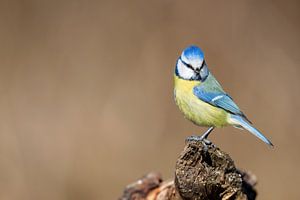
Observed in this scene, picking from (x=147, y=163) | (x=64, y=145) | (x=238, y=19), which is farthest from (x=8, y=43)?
(x=238, y=19)

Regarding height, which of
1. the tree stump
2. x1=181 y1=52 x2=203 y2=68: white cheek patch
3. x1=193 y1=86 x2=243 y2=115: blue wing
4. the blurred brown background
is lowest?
the tree stump

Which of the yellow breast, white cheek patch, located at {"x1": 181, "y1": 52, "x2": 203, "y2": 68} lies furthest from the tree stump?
white cheek patch, located at {"x1": 181, "y1": 52, "x2": 203, "y2": 68}

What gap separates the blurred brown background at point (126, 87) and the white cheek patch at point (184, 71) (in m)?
2.62

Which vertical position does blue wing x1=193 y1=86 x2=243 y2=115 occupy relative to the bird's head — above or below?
below

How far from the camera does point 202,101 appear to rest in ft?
13.7

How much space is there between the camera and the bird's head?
4.17 meters

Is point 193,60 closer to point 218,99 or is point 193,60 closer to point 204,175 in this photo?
point 218,99

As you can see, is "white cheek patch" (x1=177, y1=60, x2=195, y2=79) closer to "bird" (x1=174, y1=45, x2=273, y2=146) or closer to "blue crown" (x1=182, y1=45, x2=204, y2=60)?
"bird" (x1=174, y1=45, x2=273, y2=146)

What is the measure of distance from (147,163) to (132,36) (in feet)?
4.09

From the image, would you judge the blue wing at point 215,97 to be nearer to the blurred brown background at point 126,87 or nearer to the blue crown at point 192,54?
the blue crown at point 192,54

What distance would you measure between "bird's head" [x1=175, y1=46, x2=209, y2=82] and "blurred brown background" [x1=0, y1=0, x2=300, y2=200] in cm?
263

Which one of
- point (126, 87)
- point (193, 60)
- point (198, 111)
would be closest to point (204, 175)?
point (198, 111)

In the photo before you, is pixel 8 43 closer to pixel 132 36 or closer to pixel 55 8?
pixel 55 8

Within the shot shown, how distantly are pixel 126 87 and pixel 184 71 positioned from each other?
9.50 feet
